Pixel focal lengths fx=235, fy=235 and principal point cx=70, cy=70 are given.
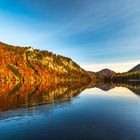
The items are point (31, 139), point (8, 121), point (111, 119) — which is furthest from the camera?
point (111, 119)

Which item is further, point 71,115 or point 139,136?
point 71,115

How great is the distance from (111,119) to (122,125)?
562cm

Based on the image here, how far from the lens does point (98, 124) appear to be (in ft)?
125

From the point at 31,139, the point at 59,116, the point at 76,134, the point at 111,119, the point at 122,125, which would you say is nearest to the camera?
the point at 31,139

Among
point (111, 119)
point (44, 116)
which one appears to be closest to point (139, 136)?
point (111, 119)

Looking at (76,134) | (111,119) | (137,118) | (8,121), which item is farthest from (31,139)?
(137,118)

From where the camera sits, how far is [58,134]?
104ft

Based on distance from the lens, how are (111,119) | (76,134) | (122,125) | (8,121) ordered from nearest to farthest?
1. (76,134)
2. (122,125)
3. (8,121)
4. (111,119)

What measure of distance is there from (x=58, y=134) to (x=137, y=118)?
57.4 ft

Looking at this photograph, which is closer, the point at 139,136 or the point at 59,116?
the point at 139,136

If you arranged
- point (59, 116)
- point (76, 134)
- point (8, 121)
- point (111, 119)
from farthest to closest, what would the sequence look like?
point (59, 116)
point (111, 119)
point (8, 121)
point (76, 134)

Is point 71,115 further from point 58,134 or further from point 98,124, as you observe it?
point 58,134

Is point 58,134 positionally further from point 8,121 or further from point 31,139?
point 8,121

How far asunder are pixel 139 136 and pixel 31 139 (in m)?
13.7
